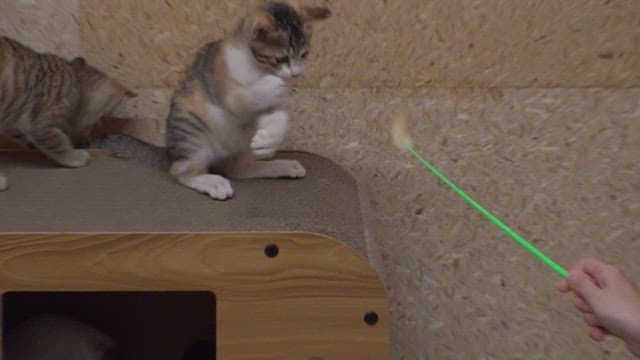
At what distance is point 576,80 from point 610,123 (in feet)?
0.37

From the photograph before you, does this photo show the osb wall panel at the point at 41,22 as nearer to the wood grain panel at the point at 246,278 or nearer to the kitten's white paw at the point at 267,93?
the kitten's white paw at the point at 267,93

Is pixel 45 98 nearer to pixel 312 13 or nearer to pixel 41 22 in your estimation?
pixel 41 22

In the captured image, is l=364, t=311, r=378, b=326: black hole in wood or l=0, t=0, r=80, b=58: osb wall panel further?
l=0, t=0, r=80, b=58: osb wall panel

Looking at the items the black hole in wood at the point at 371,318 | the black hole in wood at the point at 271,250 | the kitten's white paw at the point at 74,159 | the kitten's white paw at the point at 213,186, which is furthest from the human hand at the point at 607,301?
the kitten's white paw at the point at 74,159

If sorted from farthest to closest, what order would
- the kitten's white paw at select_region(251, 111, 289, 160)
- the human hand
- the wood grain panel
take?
the kitten's white paw at select_region(251, 111, 289, 160) → the wood grain panel → the human hand

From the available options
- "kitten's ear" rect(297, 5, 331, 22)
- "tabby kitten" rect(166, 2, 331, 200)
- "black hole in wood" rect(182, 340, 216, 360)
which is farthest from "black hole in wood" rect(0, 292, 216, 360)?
"kitten's ear" rect(297, 5, 331, 22)

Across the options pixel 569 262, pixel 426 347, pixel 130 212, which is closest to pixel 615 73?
pixel 569 262

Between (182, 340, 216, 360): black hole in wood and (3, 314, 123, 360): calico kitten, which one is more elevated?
(3, 314, 123, 360): calico kitten

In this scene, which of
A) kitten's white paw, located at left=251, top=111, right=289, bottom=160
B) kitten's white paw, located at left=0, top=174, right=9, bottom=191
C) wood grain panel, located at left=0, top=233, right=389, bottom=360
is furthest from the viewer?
kitten's white paw, located at left=251, top=111, right=289, bottom=160

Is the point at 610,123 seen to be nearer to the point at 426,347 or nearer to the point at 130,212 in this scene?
the point at 426,347

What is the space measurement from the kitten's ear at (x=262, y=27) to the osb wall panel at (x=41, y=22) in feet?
1.64

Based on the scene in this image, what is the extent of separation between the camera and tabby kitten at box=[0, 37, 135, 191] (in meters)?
1.34

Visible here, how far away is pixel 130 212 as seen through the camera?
107 centimetres

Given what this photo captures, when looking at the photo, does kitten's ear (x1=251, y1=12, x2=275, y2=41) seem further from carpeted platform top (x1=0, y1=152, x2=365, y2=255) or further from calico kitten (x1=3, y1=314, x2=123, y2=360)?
calico kitten (x1=3, y1=314, x2=123, y2=360)
